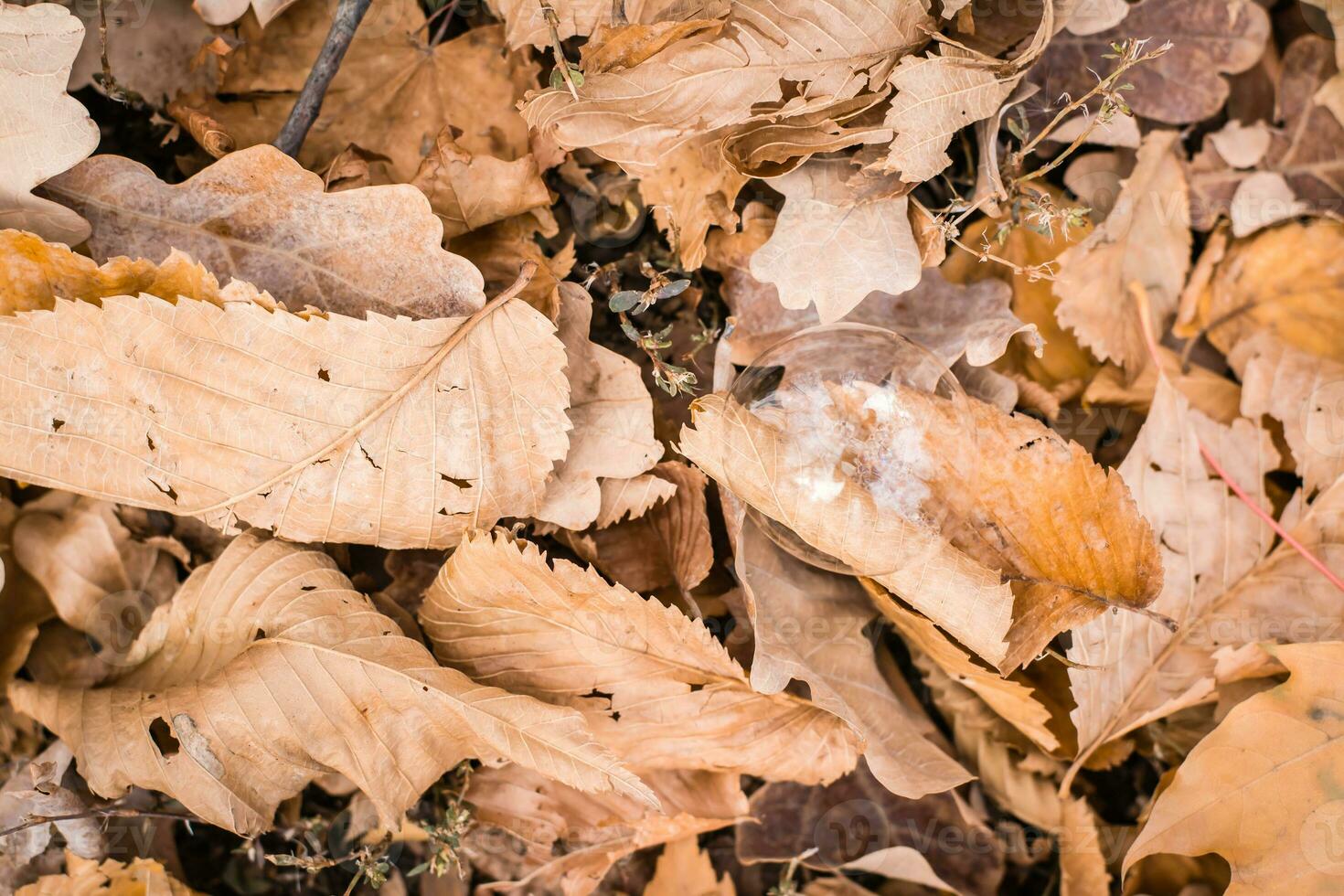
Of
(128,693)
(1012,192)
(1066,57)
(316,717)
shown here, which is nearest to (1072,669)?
(1012,192)

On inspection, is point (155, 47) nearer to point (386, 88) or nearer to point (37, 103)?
point (37, 103)

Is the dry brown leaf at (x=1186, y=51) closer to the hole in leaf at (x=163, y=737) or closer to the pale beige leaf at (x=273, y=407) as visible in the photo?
the pale beige leaf at (x=273, y=407)

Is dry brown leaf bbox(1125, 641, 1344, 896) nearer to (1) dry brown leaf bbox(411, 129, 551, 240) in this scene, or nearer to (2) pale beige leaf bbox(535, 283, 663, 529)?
(2) pale beige leaf bbox(535, 283, 663, 529)

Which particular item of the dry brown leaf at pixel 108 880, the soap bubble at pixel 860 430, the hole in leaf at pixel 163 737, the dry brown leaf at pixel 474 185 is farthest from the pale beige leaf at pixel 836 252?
the dry brown leaf at pixel 108 880

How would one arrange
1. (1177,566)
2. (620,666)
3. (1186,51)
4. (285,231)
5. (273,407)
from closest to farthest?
1. (273,407)
2. (285,231)
3. (620,666)
4. (1177,566)
5. (1186,51)

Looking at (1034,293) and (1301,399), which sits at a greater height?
(1034,293)

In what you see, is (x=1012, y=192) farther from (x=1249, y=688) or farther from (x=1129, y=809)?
(x=1129, y=809)

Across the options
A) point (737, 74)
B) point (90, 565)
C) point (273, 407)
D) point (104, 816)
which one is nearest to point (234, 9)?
point (273, 407)
